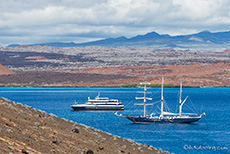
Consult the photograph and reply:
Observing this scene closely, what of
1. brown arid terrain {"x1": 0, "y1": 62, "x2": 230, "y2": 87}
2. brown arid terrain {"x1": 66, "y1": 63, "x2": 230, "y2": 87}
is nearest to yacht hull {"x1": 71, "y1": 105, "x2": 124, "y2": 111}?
brown arid terrain {"x1": 0, "y1": 62, "x2": 230, "y2": 87}

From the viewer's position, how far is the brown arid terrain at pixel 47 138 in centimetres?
1837

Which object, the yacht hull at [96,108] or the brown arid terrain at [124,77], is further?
the brown arid terrain at [124,77]

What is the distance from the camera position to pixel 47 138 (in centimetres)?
2078

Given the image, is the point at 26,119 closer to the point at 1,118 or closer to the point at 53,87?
the point at 1,118

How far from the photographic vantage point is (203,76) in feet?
593

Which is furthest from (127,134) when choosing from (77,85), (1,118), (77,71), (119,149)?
(77,71)

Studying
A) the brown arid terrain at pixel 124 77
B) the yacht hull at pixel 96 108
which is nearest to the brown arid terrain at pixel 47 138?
the yacht hull at pixel 96 108

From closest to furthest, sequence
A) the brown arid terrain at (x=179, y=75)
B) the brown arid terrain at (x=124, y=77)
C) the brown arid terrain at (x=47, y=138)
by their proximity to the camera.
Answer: the brown arid terrain at (x=47, y=138) → the brown arid terrain at (x=179, y=75) → the brown arid terrain at (x=124, y=77)

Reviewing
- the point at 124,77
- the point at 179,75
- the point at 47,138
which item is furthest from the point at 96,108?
the point at 179,75

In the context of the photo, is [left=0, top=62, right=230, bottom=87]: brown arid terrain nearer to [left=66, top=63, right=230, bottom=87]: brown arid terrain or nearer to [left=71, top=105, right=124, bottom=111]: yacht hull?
[left=66, top=63, right=230, bottom=87]: brown arid terrain

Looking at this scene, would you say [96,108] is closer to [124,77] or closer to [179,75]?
[124,77]

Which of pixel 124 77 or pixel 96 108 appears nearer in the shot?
pixel 96 108

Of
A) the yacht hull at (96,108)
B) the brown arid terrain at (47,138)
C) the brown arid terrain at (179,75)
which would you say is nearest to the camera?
the brown arid terrain at (47,138)

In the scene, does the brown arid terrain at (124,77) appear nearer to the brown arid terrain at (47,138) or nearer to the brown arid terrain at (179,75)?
the brown arid terrain at (179,75)
